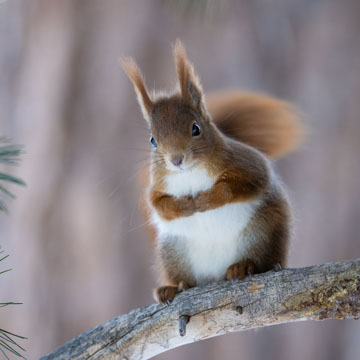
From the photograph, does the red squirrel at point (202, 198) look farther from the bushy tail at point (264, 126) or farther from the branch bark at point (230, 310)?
the bushy tail at point (264, 126)

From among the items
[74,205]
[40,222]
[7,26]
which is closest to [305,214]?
[74,205]

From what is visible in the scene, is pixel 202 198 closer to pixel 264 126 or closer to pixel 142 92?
pixel 142 92

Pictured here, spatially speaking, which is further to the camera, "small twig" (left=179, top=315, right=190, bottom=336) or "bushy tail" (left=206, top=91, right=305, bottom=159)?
"bushy tail" (left=206, top=91, right=305, bottom=159)

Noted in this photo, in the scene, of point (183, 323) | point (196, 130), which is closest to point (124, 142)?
point (196, 130)

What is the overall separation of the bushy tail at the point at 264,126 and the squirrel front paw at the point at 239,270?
454 mm

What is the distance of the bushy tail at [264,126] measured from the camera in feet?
5.34

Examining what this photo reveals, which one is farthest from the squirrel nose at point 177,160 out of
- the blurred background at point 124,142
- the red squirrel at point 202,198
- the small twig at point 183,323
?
the blurred background at point 124,142

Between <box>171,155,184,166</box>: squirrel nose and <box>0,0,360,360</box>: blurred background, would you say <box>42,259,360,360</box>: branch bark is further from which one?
<box>0,0,360,360</box>: blurred background

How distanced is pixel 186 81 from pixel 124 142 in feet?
4.82

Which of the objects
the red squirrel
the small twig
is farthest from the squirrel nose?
the small twig

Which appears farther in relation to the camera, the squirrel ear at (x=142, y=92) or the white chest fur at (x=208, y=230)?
the squirrel ear at (x=142, y=92)

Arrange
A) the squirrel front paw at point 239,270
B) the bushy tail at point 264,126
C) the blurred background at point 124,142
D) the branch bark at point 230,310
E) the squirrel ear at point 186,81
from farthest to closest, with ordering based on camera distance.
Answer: the blurred background at point 124,142 → the bushy tail at point 264,126 → the squirrel ear at point 186,81 → the squirrel front paw at point 239,270 → the branch bark at point 230,310

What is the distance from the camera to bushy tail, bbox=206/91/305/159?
1.63 metres

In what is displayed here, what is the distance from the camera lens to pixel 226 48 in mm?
2777
